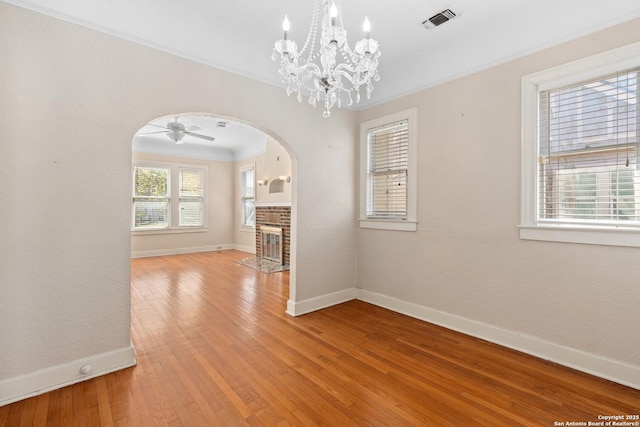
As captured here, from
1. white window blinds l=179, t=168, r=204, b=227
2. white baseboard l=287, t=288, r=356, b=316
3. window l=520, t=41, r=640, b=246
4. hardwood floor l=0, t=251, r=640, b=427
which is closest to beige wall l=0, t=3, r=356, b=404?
hardwood floor l=0, t=251, r=640, b=427

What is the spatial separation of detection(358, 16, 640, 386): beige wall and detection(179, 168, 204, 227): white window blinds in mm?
6143

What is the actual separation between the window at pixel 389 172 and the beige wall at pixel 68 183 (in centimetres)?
216

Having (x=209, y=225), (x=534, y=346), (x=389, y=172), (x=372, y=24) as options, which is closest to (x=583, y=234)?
(x=534, y=346)

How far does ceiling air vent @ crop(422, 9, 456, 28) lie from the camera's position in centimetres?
251

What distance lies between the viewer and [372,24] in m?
2.72

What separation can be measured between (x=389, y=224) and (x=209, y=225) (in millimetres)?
6213

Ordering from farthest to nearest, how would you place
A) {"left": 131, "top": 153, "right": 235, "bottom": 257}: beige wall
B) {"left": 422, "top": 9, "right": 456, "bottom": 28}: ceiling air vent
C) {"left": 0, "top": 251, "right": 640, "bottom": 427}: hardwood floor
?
{"left": 131, "top": 153, "right": 235, "bottom": 257}: beige wall < {"left": 422, "top": 9, "right": 456, "bottom": 28}: ceiling air vent < {"left": 0, "top": 251, "right": 640, "bottom": 427}: hardwood floor

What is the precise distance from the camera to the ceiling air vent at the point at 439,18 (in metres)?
2.51

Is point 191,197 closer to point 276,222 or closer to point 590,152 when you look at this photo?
point 276,222

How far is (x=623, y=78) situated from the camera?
213cm

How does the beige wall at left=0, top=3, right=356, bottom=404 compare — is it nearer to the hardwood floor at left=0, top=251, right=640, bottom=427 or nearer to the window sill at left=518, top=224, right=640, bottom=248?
the hardwood floor at left=0, top=251, right=640, bottom=427

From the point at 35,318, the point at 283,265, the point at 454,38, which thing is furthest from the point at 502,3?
the point at 283,265

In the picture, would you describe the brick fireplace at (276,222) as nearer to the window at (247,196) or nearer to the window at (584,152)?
the window at (247,196)

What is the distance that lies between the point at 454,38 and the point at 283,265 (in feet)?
16.0
